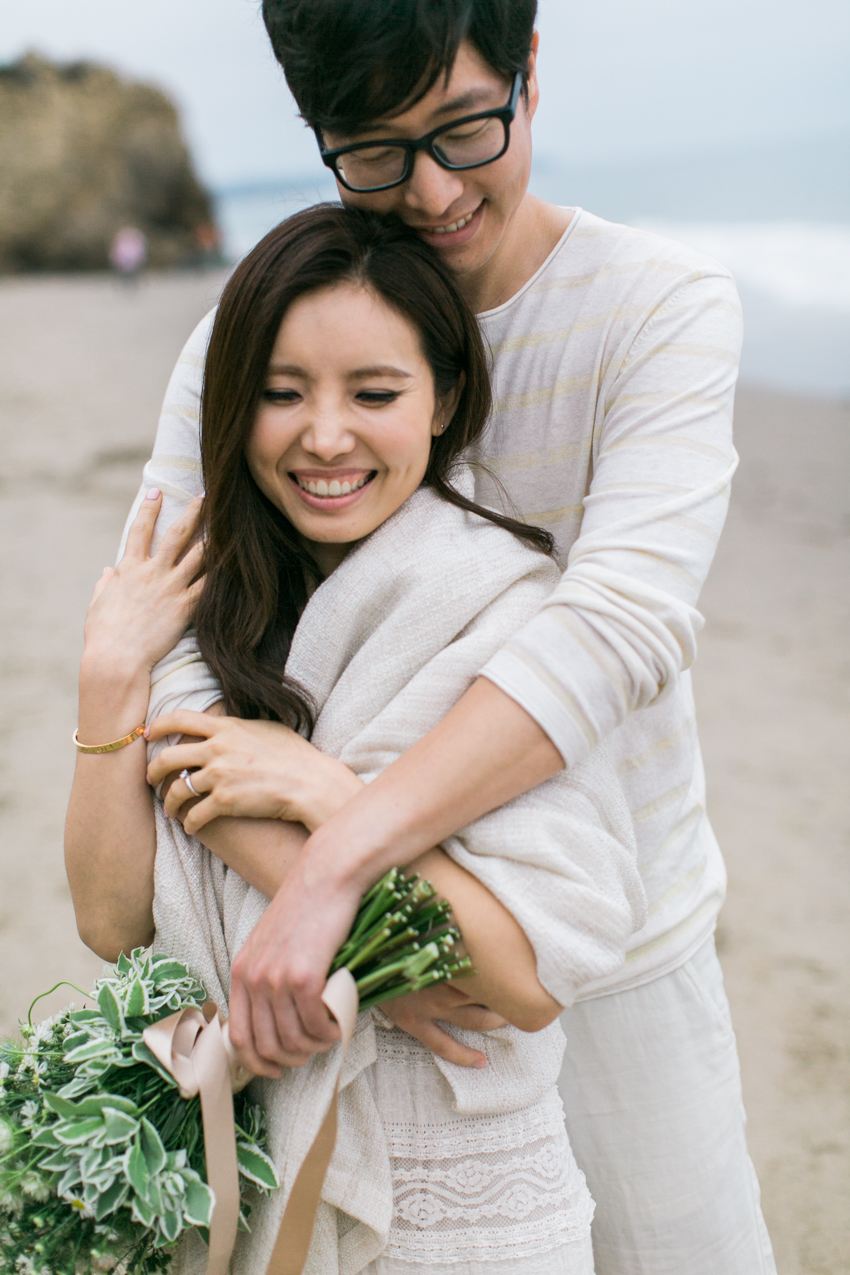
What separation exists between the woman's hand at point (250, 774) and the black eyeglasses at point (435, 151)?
0.81 m

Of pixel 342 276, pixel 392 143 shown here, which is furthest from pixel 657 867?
pixel 392 143

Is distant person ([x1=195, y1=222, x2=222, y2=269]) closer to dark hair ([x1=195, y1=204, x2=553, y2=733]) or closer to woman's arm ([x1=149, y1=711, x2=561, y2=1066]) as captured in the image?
dark hair ([x1=195, y1=204, x2=553, y2=733])

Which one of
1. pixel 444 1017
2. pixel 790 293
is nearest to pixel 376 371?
pixel 444 1017

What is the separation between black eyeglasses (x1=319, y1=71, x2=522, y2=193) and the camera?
148 cm

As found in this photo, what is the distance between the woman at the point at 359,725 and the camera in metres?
1.32

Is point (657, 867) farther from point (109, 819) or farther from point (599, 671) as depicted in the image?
point (109, 819)

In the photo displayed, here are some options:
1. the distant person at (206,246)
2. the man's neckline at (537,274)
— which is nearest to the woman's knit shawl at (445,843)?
the man's neckline at (537,274)

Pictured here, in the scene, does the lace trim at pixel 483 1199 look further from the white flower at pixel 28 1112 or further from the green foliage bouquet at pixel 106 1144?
the white flower at pixel 28 1112

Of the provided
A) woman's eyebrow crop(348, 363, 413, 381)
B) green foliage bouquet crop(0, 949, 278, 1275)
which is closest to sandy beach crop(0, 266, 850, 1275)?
woman's eyebrow crop(348, 363, 413, 381)

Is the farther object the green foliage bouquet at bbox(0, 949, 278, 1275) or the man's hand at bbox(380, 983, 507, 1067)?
the man's hand at bbox(380, 983, 507, 1067)

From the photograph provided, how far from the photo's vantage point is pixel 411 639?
56.4 inches

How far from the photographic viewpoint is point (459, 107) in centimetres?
146

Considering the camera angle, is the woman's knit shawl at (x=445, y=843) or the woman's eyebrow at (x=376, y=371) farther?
the woman's eyebrow at (x=376, y=371)

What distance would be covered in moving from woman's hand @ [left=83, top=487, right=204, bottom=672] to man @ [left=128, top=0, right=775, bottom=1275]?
8 cm
